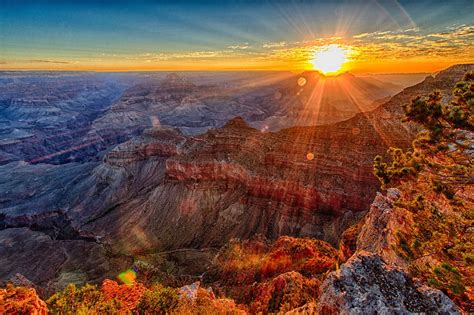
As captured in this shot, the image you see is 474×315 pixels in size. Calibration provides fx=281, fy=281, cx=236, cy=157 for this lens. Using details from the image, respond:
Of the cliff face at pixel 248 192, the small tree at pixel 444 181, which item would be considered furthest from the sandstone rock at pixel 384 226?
the cliff face at pixel 248 192

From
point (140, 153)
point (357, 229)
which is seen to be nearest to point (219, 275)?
point (357, 229)

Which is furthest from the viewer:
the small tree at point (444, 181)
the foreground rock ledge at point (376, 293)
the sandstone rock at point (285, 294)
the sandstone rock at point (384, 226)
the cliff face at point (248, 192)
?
the cliff face at point (248, 192)

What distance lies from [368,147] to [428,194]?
27489mm

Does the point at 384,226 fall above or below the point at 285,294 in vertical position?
above

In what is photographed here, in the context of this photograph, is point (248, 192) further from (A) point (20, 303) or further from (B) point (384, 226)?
(A) point (20, 303)

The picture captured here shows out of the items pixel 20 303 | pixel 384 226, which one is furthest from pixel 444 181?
pixel 20 303

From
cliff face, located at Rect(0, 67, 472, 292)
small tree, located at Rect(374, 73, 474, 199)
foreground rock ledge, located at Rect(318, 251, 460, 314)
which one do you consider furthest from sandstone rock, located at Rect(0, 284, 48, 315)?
cliff face, located at Rect(0, 67, 472, 292)

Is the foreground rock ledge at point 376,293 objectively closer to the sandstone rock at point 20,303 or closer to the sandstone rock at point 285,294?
the sandstone rock at point 285,294

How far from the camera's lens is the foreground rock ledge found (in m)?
8.02

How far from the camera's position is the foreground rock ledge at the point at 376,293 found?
802cm

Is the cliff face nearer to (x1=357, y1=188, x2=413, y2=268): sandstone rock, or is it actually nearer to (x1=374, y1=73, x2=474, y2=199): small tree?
(x1=357, y1=188, x2=413, y2=268): sandstone rock

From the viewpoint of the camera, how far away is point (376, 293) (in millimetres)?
8492

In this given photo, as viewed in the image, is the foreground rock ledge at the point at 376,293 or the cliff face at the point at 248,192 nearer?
the foreground rock ledge at the point at 376,293

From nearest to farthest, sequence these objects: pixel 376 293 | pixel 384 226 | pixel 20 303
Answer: pixel 376 293 < pixel 20 303 < pixel 384 226
